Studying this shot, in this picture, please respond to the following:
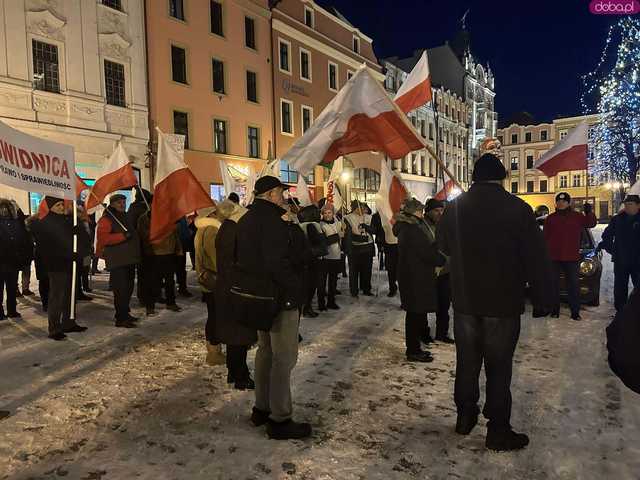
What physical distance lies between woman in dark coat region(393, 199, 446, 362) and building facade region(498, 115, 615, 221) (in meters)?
67.9

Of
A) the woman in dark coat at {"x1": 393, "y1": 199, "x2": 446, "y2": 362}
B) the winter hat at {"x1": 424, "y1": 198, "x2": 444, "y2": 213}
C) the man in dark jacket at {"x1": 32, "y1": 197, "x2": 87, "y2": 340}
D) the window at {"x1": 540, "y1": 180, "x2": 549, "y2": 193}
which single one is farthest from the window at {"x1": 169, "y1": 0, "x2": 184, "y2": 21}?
the window at {"x1": 540, "y1": 180, "x2": 549, "y2": 193}

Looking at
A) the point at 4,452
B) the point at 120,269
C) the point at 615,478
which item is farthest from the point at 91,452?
the point at 120,269

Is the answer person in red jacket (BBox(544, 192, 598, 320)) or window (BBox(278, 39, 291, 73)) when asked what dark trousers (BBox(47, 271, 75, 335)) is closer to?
person in red jacket (BBox(544, 192, 598, 320))

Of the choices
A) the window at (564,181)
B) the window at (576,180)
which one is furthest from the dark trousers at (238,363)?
the window at (564,181)

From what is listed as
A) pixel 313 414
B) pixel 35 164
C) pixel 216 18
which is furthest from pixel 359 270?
pixel 216 18

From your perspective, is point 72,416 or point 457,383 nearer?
point 457,383

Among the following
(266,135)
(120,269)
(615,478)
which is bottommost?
(615,478)

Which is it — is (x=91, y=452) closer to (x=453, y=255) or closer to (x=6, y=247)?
(x=453, y=255)

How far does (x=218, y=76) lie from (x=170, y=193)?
20.2 m

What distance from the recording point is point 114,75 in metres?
20.1

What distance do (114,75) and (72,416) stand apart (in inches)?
752

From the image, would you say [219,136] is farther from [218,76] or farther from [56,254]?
[56,254]

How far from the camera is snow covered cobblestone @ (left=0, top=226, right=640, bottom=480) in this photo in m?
3.33

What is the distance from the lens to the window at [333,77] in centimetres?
3338
